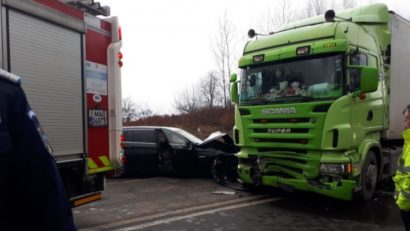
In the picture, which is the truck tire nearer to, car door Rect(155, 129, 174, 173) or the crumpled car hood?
the crumpled car hood

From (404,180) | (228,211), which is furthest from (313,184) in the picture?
(404,180)

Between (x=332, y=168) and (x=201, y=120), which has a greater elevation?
(x=201, y=120)

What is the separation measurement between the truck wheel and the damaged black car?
3.39 meters

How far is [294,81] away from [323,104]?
A: 78 cm

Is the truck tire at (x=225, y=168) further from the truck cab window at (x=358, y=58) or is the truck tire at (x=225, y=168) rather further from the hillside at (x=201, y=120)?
the hillside at (x=201, y=120)

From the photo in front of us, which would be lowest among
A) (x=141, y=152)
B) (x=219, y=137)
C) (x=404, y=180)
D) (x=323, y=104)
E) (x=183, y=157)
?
(x=183, y=157)

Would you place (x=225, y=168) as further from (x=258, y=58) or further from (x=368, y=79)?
(x=368, y=79)

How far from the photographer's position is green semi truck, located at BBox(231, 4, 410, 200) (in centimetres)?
690

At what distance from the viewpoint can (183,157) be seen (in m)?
10.9

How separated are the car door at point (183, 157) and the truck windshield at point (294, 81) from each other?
3.12 meters

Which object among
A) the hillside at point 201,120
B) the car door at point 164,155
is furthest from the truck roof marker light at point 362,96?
the hillside at point 201,120

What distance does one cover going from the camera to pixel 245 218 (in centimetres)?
664

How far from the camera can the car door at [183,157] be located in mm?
10898

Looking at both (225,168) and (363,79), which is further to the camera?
(225,168)
